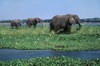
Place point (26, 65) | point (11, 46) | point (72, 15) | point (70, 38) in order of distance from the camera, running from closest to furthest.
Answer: point (26, 65) → point (11, 46) → point (70, 38) → point (72, 15)

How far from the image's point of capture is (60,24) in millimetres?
16859

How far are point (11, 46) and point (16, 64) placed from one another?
4.90 metres

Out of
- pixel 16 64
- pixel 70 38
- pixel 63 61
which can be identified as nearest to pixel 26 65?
pixel 16 64

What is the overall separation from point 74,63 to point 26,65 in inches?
75.9

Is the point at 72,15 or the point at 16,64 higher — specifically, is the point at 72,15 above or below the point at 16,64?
above

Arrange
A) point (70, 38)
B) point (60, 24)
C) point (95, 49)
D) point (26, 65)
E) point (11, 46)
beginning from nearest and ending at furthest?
point (26, 65), point (95, 49), point (11, 46), point (70, 38), point (60, 24)

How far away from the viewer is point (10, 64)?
22.0 feet

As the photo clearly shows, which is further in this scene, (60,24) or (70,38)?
(60,24)

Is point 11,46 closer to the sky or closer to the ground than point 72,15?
closer to the ground

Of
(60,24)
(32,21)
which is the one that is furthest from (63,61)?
(32,21)

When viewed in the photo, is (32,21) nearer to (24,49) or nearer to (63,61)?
(24,49)

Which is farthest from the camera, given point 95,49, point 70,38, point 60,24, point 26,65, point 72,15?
point 72,15

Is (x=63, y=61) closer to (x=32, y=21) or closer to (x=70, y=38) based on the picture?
(x=70, y=38)

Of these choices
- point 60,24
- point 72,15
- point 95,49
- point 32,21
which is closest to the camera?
point 95,49
